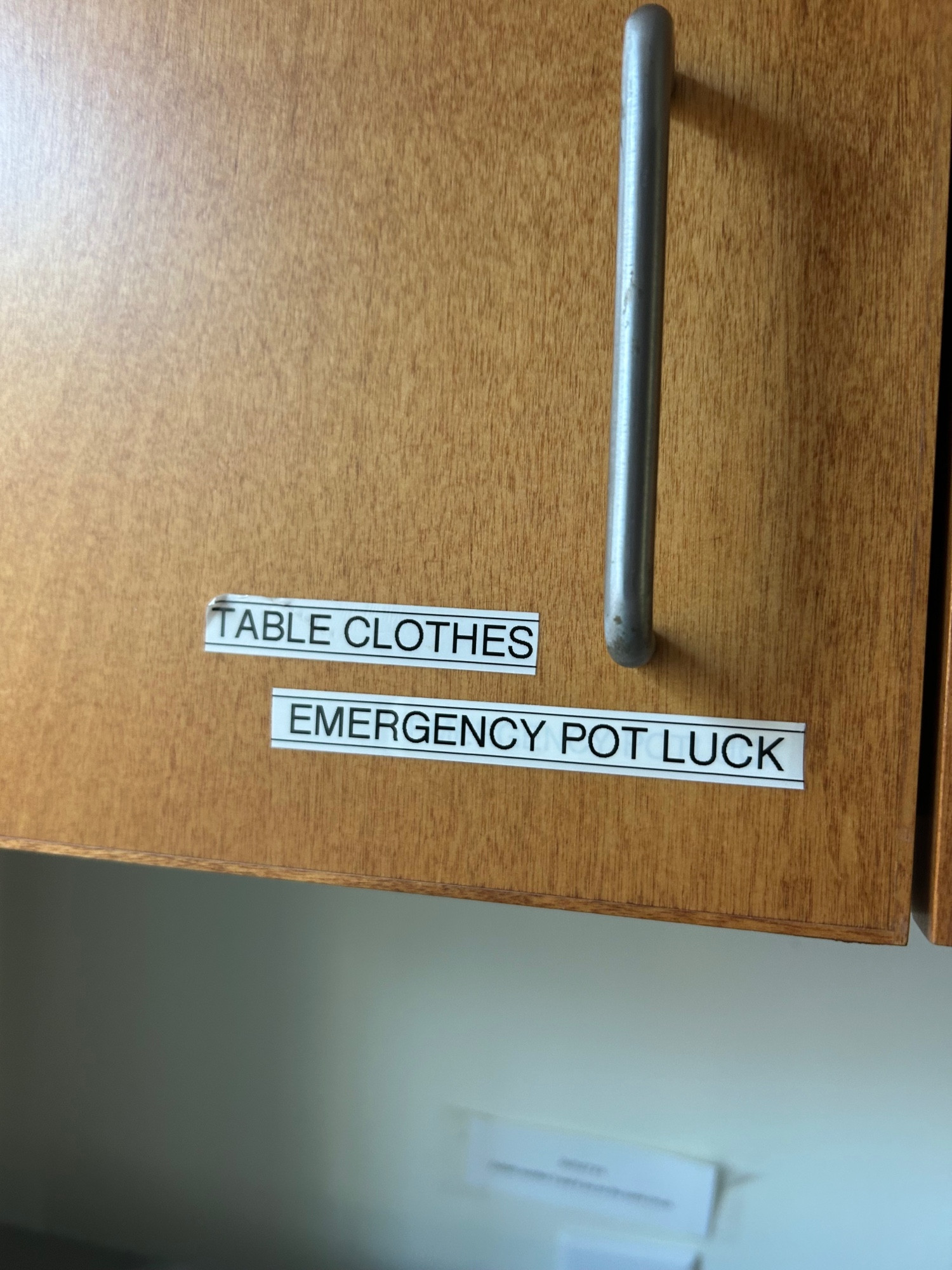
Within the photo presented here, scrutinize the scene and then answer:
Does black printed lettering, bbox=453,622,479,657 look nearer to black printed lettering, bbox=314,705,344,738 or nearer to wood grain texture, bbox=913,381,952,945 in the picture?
black printed lettering, bbox=314,705,344,738

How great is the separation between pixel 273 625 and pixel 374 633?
0.04 metres

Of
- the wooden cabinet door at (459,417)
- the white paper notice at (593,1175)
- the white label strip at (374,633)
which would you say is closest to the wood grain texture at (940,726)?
the wooden cabinet door at (459,417)

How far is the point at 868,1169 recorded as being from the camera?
25.7 inches

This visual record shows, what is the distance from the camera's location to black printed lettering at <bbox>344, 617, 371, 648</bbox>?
37 cm

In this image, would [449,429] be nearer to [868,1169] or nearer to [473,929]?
[473,929]

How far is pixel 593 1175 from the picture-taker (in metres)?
0.71

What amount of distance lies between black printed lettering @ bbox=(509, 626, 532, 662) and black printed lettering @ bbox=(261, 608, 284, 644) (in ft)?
0.28

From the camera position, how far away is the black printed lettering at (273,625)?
38 centimetres

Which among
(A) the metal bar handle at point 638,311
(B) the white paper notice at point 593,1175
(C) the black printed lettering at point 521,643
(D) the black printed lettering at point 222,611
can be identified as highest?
(A) the metal bar handle at point 638,311

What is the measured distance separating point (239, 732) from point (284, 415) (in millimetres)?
118

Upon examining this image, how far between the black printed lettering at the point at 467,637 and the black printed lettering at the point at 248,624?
0.25 ft

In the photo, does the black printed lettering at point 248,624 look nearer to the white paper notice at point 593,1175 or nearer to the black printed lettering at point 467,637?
the black printed lettering at point 467,637

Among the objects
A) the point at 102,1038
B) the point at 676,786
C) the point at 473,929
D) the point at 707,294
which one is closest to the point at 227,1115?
the point at 102,1038

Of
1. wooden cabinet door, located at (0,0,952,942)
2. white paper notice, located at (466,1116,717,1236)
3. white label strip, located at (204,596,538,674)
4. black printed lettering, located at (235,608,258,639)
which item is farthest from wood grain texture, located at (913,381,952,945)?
white paper notice, located at (466,1116,717,1236)
